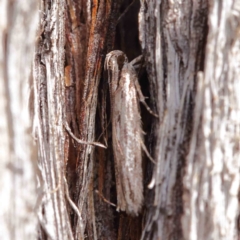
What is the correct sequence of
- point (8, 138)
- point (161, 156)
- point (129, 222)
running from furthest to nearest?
point (129, 222)
point (161, 156)
point (8, 138)

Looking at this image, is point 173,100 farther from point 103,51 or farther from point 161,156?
point 103,51

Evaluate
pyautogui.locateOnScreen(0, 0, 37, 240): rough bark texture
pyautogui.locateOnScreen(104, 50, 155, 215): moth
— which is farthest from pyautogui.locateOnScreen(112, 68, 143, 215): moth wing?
pyautogui.locateOnScreen(0, 0, 37, 240): rough bark texture

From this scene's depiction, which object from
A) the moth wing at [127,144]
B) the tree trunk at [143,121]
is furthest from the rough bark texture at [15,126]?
the moth wing at [127,144]

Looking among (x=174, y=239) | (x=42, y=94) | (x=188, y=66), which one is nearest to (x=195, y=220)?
(x=174, y=239)

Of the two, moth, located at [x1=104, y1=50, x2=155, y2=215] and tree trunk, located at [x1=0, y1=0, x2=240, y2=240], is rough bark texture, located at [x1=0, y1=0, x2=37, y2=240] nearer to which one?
tree trunk, located at [x1=0, y1=0, x2=240, y2=240]

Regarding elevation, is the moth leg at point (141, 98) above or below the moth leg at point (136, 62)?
below

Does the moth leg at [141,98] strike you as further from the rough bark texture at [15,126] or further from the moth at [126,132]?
the rough bark texture at [15,126]

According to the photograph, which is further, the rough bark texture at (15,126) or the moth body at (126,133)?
the moth body at (126,133)

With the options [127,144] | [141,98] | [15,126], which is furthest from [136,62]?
[15,126]
